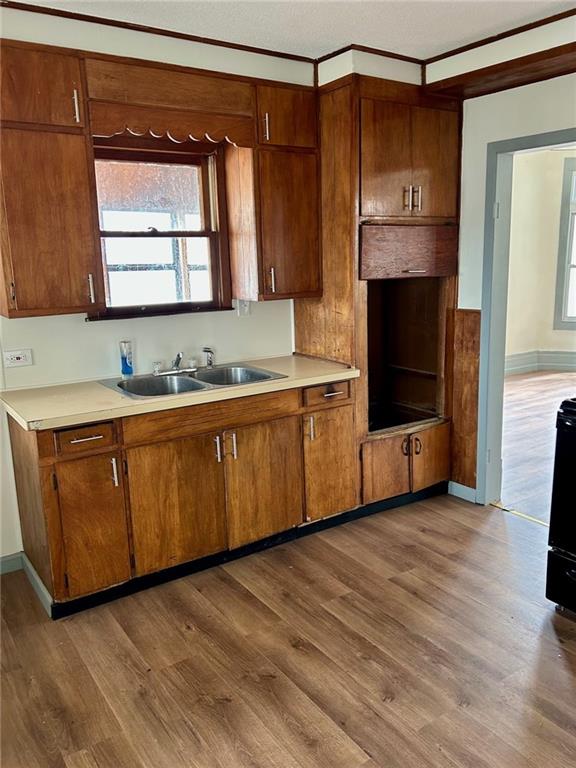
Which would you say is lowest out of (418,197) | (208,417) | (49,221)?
(208,417)

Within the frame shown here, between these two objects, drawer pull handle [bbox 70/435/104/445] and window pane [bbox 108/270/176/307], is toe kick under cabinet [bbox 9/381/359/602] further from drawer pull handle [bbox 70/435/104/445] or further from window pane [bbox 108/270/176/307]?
window pane [bbox 108/270/176/307]

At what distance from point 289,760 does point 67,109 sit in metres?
2.75

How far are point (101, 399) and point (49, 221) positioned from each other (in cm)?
84

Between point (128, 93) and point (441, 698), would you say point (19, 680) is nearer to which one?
point (441, 698)

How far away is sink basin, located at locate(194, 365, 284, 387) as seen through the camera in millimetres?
3520

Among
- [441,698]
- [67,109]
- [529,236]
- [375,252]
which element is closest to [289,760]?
[441,698]

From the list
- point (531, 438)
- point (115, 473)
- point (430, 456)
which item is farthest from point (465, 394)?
point (115, 473)

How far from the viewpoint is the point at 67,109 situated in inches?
109

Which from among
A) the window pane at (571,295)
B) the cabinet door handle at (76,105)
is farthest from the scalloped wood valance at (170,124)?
the window pane at (571,295)

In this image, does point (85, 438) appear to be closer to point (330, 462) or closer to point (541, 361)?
point (330, 462)

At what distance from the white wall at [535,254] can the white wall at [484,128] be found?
3779 mm

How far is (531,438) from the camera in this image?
5184 millimetres

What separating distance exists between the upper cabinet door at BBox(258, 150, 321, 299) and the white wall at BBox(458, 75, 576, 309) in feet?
3.01

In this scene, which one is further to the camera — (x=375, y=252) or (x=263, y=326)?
(x=263, y=326)
